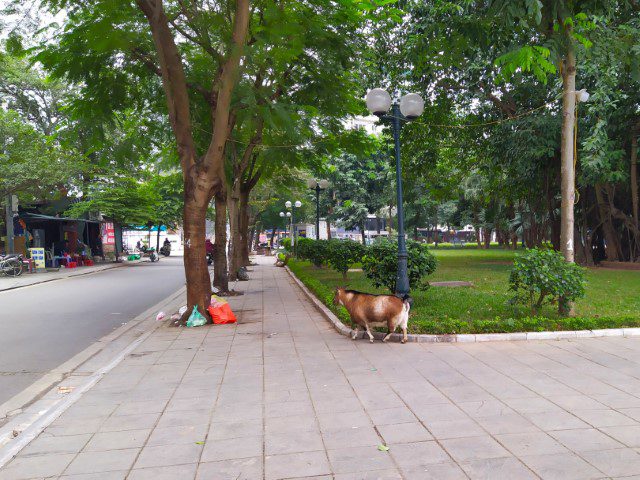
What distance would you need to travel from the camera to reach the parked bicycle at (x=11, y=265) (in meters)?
21.4

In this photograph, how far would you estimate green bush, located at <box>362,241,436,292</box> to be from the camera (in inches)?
377

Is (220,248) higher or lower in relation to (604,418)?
higher

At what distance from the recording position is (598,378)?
520cm

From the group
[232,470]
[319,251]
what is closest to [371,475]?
[232,470]

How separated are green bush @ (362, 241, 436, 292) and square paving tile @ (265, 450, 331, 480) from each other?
6.25 m

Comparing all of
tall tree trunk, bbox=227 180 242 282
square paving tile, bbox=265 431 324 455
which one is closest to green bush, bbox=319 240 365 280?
tall tree trunk, bbox=227 180 242 282

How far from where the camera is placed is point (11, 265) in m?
21.8

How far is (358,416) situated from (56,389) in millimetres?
3635

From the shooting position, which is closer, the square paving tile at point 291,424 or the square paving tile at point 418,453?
the square paving tile at point 418,453

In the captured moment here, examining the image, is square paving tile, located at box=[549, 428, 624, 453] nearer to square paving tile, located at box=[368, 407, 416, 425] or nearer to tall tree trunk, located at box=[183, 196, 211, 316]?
square paving tile, located at box=[368, 407, 416, 425]

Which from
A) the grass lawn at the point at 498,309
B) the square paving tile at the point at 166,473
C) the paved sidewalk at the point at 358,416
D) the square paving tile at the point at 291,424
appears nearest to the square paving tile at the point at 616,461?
the paved sidewalk at the point at 358,416

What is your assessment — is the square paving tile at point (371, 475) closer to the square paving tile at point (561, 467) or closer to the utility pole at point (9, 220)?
the square paving tile at point (561, 467)

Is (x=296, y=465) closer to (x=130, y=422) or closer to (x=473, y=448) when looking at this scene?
(x=473, y=448)

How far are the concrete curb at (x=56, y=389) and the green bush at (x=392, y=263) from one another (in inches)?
177
